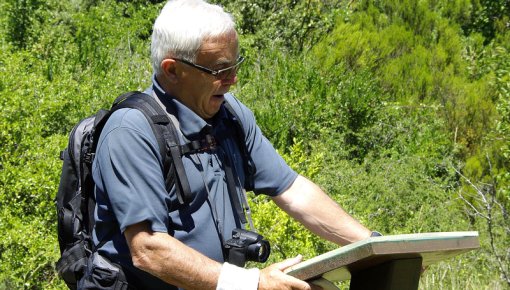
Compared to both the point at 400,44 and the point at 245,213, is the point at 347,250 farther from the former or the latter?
the point at 400,44

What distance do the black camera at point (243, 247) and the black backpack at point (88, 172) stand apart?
18 cm

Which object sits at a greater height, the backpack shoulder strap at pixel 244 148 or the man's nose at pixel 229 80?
the man's nose at pixel 229 80

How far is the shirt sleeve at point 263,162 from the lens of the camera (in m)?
2.82

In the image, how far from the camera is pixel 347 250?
6.78 feet

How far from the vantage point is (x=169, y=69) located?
2.57m

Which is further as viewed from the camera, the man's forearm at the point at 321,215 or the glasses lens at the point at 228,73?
the man's forearm at the point at 321,215

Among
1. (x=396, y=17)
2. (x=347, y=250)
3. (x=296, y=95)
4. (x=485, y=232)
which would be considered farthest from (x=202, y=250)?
(x=396, y=17)

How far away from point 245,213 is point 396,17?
1237 cm

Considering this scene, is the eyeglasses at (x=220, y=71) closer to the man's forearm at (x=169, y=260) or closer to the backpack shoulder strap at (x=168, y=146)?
the backpack shoulder strap at (x=168, y=146)

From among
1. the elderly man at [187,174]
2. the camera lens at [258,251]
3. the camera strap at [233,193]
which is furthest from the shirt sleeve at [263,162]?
the camera lens at [258,251]

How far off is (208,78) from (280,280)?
0.62 metres

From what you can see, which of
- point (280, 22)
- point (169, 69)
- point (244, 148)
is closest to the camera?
point (169, 69)

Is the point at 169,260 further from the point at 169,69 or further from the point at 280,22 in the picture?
the point at 280,22

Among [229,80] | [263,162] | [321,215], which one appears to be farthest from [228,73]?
[321,215]
